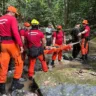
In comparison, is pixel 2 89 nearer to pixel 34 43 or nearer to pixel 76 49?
pixel 34 43

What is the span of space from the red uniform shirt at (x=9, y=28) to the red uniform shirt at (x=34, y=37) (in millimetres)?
1595

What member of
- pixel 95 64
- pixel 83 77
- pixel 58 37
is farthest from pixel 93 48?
pixel 83 77

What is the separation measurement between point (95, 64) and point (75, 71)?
4606 millimetres

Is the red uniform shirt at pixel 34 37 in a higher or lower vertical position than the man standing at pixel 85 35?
higher

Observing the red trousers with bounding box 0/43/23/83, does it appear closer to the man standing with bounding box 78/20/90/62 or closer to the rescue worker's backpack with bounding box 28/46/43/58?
the rescue worker's backpack with bounding box 28/46/43/58

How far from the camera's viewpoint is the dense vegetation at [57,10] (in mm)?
24188

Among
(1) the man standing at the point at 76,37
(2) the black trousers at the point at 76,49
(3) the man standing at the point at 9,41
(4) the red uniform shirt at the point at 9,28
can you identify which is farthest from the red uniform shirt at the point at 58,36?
(4) the red uniform shirt at the point at 9,28

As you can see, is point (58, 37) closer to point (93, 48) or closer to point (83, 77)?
point (83, 77)

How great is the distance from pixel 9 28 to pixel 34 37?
5.68ft

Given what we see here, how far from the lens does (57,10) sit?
32344 millimetres

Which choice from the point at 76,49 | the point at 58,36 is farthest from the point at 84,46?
the point at 58,36

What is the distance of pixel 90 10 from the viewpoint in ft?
79.4

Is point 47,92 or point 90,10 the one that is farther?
point 90,10

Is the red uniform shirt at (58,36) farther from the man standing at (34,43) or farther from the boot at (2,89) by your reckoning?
the boot at (2,89)
